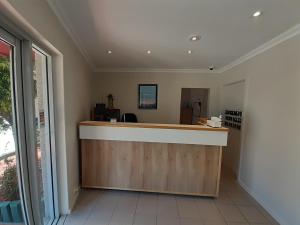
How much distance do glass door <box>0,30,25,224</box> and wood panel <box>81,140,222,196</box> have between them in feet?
3.99

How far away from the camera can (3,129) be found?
1.22 m

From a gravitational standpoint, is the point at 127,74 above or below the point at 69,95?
above

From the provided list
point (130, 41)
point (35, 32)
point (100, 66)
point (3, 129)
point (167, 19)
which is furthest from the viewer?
point (100, 66)

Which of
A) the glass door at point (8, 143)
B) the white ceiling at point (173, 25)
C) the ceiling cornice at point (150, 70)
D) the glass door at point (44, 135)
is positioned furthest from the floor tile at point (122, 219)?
the ceiling cornice at point (150, 70)

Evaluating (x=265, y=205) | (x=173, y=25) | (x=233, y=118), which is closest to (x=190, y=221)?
(x=265, y=205)

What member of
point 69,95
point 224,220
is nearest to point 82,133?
point 69,95

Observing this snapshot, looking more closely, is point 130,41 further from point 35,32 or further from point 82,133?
point 82,133

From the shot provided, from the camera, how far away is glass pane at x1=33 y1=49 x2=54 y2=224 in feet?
5.64

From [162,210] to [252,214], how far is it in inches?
48.3

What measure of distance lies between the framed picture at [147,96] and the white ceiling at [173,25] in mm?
1302

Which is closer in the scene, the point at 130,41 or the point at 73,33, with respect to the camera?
the point at 73,33

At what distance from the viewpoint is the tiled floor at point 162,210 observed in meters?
2.04

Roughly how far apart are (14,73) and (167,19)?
159 cm

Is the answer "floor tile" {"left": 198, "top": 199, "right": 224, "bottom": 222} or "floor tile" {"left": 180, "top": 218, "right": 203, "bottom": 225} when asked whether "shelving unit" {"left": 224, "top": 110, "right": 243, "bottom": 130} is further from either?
"floor tile" {"left": 180, "top": 218, "right": 203, "bottom": 225}
